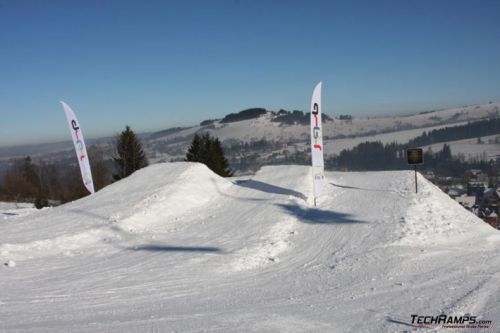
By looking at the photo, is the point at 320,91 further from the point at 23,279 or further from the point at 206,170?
the point at 23,279

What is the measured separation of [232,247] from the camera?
13.0m

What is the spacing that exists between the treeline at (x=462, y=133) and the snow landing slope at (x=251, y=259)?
100 m

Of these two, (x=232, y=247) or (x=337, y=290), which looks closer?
(x=337, y=290)

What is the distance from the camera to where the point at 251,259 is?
11.9 metres

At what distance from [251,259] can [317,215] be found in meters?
4.46

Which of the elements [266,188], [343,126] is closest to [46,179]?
[266,188]

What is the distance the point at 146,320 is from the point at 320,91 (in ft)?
38.4

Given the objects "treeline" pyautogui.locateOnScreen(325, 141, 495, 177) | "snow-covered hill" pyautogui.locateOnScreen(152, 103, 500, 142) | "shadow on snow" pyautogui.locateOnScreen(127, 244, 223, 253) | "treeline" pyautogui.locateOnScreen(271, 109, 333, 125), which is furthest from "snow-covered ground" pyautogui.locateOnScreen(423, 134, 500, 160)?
"shadow on snow" pyautogui.locateOnScreen(127, 244, 223, 253)

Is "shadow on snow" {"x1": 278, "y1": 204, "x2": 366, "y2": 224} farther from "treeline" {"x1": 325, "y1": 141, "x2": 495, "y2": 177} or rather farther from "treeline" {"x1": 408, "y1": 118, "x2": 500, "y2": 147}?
"treeline" {"x1": 408, "y1": 118, "x2": 500, "y2": 147}

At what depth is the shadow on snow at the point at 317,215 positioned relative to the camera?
14.8m

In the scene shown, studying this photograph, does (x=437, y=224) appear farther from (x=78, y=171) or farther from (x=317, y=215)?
(x=78, y=171)

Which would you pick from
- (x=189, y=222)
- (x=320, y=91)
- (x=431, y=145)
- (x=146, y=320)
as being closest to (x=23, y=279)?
(x=146, y=320)

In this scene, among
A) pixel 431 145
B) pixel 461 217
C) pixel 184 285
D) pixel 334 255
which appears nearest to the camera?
pixel 184 285

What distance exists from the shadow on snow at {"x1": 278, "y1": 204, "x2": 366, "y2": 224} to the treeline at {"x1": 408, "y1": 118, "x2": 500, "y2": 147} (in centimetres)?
10088
